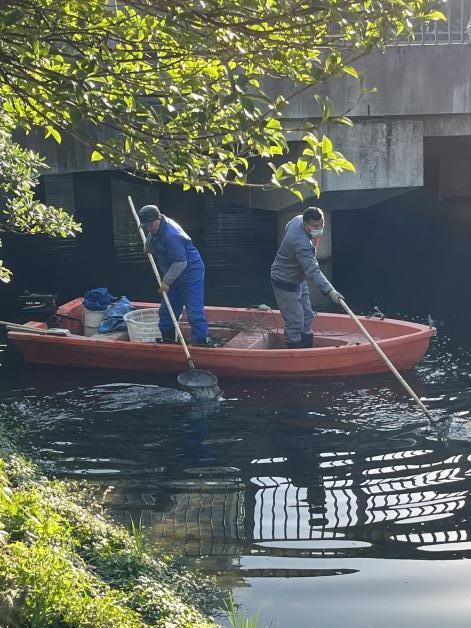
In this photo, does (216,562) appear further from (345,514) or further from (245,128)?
(245,128)

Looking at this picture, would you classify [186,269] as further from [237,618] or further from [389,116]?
[389,116]

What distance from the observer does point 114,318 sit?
1289cm

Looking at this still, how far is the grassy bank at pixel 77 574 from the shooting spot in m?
4.98

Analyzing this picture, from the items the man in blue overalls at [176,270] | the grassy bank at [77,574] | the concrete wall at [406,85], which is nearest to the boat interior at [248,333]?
the man in blue overalls at [176,270]

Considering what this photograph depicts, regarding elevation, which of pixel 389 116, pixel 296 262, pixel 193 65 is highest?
pixel 389 116

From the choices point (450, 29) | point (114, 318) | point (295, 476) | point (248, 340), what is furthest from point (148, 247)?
point (450, 29)

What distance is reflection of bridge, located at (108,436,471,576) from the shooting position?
24.0ft

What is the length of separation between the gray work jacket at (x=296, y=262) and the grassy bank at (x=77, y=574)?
4806mm

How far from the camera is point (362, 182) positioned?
17.5 m

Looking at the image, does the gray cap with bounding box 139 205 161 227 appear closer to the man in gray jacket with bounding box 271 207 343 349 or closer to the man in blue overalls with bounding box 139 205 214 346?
the man in blue overalls with bounding box 139 205 214 346

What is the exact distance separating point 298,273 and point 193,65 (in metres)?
6.13

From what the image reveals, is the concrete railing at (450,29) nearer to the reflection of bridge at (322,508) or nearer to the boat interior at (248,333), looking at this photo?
the boat interior at (248,333)

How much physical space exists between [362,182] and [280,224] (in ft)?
7.62

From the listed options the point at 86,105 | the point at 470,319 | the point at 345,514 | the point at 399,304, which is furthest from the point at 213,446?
the point at 399,304
